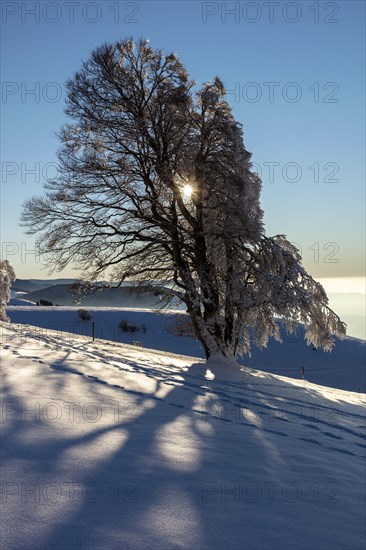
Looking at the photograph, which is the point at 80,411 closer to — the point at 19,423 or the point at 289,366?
the point at 19,423

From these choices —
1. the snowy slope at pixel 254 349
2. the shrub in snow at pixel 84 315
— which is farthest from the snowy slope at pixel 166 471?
the shrub in snow at pixel 84 315

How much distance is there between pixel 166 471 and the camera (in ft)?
13.0

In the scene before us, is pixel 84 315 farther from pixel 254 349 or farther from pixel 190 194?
pixel 190 194

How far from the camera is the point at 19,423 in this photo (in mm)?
4820

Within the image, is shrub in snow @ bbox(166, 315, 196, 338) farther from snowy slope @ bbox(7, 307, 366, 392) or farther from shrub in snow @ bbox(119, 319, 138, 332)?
shrub in snow @ bbox(119, 319, 138, 332)

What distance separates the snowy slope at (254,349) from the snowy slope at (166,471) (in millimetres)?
21730

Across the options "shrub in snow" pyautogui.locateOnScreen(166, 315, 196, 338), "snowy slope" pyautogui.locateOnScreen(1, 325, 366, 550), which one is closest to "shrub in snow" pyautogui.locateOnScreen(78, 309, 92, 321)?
"shrub in snow" pyautogui.locateOnScreen(166, 315, 196, 338)

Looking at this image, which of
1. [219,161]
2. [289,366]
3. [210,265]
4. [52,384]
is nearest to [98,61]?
[219,161]

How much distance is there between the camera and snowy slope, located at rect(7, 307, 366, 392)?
3234cm

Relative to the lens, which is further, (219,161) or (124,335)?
(124,335)

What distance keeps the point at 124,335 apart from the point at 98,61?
29.2 meters

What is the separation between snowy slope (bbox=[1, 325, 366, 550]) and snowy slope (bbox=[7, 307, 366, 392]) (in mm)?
21730

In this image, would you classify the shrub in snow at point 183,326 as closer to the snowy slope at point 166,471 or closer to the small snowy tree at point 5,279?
the snowy slope at point 166,471

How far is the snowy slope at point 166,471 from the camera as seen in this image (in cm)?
296
